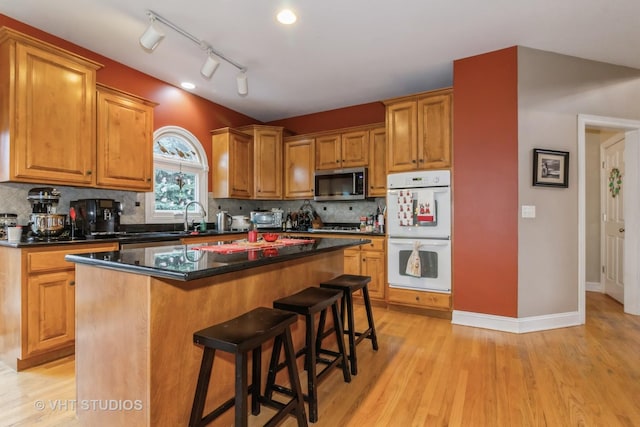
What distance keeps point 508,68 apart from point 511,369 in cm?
269

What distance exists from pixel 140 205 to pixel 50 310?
154cm

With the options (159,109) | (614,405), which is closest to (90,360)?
(614,405)

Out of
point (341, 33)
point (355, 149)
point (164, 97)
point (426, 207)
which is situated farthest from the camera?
point (355, 149)

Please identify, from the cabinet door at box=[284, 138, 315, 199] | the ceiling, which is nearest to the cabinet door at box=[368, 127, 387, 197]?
the ceiling

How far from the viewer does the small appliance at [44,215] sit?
2.53 meters

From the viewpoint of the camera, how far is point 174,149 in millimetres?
4160

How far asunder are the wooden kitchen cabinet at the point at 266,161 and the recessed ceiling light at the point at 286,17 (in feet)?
7.52

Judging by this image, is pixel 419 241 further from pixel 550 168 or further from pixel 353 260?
pixel 550 168

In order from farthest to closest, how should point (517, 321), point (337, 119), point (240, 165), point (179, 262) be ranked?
point (337, 119) → point (240, 165) → point (517, 321) → point (179, 262)

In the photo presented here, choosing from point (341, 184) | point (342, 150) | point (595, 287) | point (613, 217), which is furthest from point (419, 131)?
point (595, 287)

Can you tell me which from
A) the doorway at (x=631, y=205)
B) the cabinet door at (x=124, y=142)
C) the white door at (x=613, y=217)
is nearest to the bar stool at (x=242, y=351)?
the cabinet door at (x=124, y=142)

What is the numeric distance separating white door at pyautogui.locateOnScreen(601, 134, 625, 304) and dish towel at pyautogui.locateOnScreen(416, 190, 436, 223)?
2391 millimetres

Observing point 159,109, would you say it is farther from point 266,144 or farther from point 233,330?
point 233,330

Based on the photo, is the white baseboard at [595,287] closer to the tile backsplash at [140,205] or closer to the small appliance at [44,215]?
the tile backsplash at [140,205]
